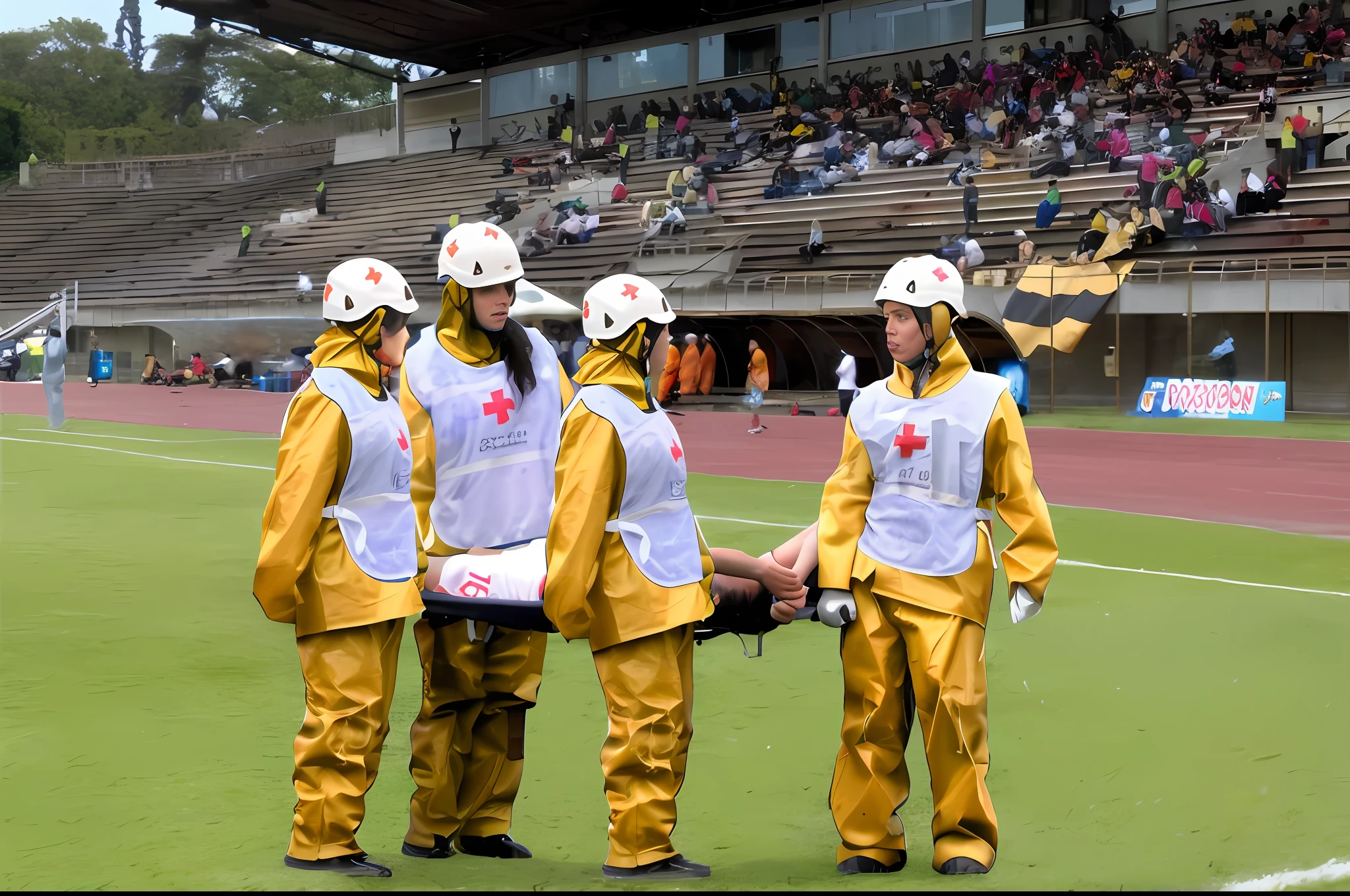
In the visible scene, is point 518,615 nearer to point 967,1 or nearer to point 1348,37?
point 1348,37

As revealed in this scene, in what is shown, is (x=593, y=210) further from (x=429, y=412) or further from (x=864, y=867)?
(x=864, y=867)

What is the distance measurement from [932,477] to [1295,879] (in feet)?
6.04

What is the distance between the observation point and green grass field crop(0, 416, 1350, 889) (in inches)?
181

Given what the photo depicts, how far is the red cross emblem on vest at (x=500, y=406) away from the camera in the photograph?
197 inches

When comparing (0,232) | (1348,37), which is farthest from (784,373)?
(0,232)

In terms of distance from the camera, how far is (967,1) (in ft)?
134

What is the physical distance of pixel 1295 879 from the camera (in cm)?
437

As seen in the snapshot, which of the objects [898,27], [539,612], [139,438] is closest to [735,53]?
[898,27]

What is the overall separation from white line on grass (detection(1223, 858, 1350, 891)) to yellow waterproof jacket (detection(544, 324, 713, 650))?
6.70 feet

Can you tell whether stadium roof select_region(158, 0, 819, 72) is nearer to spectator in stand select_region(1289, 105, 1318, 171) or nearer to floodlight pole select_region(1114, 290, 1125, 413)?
spectator in stand select_region(1289, 105, 1318, 171)

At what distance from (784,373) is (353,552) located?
26.2 metres

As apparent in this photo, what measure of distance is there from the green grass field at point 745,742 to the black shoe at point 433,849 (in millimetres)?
80

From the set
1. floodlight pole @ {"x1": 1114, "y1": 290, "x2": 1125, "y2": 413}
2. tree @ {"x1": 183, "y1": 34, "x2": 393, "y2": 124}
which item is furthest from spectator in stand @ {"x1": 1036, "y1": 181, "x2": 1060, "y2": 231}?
tree @ {"x1": 183, "y1": 34, "x2": 393, "y2": 124}

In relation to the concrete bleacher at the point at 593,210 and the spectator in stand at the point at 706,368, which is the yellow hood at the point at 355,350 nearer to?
the concrete bleacher at the point at 593,210
